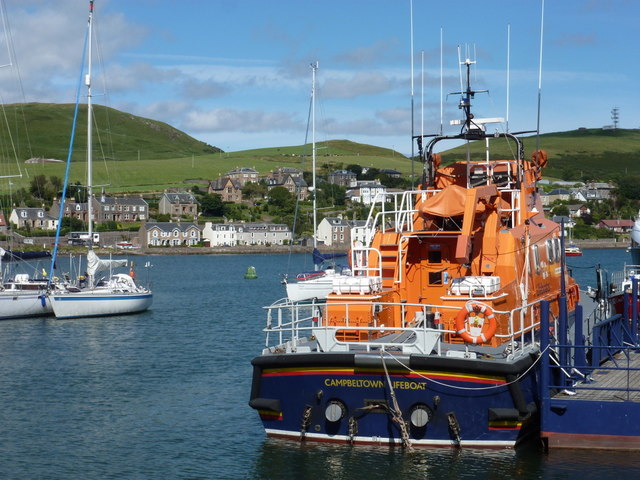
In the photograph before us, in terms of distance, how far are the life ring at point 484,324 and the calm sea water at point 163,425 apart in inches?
82.0

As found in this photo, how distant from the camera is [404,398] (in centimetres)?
1722

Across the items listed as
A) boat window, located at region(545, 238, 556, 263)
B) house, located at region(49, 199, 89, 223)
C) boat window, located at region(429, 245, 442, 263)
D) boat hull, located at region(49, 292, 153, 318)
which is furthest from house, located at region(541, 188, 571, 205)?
boat window, located at region(429, 245, 442, 263)

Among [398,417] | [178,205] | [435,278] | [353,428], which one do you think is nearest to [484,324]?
[398,417]

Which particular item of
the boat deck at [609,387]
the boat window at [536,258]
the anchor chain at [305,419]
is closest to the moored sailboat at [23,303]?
the boat window at [536,258]

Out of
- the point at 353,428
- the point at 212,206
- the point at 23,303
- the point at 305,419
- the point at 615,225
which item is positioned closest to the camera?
the point at 353,428

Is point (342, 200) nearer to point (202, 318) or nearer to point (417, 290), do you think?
point (202, 318)

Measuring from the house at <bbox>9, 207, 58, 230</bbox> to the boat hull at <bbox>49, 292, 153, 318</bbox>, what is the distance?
121 metres

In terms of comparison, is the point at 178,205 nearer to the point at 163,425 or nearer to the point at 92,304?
the point at 92,304

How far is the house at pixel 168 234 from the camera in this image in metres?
166

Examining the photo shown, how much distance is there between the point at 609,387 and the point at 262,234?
152612 mm

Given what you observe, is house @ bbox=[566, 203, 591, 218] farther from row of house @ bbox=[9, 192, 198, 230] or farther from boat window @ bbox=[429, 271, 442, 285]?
boat window @ bbox=[429, 271, 442, 285]

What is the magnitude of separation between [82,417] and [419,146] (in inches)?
421

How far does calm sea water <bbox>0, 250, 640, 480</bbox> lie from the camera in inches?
675

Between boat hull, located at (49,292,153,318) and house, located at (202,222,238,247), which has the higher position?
house, located at (202,222,238,247)
